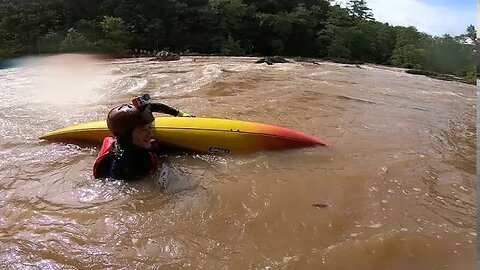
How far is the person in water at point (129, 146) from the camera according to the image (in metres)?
3.18

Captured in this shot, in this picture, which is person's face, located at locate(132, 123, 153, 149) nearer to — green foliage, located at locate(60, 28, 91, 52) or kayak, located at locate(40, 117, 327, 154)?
kayak, located at locate(40, 117, 327, 154)

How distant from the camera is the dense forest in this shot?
16688mm

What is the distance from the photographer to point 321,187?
3.20 meters

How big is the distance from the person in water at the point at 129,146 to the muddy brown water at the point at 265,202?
0.09 metres

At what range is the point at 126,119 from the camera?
316cm

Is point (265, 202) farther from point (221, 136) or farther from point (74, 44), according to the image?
point (74, 44)

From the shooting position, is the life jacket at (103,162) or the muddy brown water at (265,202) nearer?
the muddy brown water at (265,202)

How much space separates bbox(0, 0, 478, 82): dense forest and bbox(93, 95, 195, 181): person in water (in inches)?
522

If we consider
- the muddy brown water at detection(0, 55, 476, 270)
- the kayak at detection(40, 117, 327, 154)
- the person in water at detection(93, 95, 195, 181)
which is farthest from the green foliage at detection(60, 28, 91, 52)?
the person in water at detection(93, 95, 195, 181)

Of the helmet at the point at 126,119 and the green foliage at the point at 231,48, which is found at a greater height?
the green foliage at the point at 231,48

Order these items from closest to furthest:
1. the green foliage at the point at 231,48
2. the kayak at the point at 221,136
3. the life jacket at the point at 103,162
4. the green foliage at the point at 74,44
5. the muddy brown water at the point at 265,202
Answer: the muddy brown water at the point at 265,202, the life jacket at the point at 103,162, the kayak at the point at 221,136, the green foliage at the point at 74,44, the green foliage at the point at 231,48

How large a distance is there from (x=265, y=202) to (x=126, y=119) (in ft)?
3.58

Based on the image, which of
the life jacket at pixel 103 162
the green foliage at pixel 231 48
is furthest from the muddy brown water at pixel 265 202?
the green foliage at pixel 231 48

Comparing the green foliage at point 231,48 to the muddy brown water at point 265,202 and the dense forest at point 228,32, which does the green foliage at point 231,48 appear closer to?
the dense forest at point 228,32
